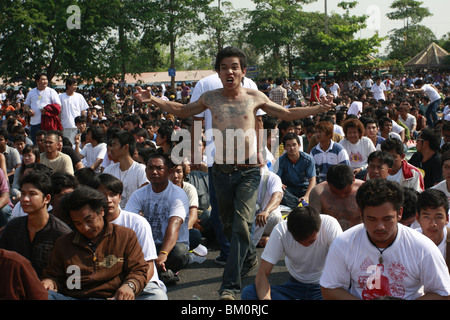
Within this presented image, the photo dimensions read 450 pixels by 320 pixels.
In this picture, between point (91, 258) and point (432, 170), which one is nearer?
point (91, 258)

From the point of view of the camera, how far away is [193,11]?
29938 millimetres

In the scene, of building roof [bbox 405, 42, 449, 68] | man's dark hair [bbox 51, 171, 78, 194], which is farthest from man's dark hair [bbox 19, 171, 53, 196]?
building roof [bbox 405, 42, 449, 68]

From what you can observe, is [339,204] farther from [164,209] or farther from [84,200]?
[84,200]

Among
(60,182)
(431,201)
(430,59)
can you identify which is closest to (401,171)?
(431,201)

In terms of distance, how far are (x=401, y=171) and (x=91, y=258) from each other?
387 centimetres

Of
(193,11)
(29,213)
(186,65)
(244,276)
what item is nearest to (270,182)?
(244,276)

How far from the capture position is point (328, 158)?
763 cm

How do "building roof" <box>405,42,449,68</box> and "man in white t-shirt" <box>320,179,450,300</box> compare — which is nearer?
"man in white t-shirt" <box>320,179,450,300</box>

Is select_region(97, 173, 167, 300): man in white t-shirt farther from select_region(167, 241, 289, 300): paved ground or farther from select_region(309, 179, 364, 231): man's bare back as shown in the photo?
select_region(309, 179, 364, 231): man's bare back

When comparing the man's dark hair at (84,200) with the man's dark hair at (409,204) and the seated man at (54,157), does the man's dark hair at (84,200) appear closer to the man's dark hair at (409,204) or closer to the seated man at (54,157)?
the man's dark hair at (409,204)

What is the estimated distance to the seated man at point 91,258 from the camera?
3586mm

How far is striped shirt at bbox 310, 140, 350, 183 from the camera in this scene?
753 cm

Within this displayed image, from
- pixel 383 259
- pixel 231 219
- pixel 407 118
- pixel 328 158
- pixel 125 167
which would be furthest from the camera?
pixel 407 118

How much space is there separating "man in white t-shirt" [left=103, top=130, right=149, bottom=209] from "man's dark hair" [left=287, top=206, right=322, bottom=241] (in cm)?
271
